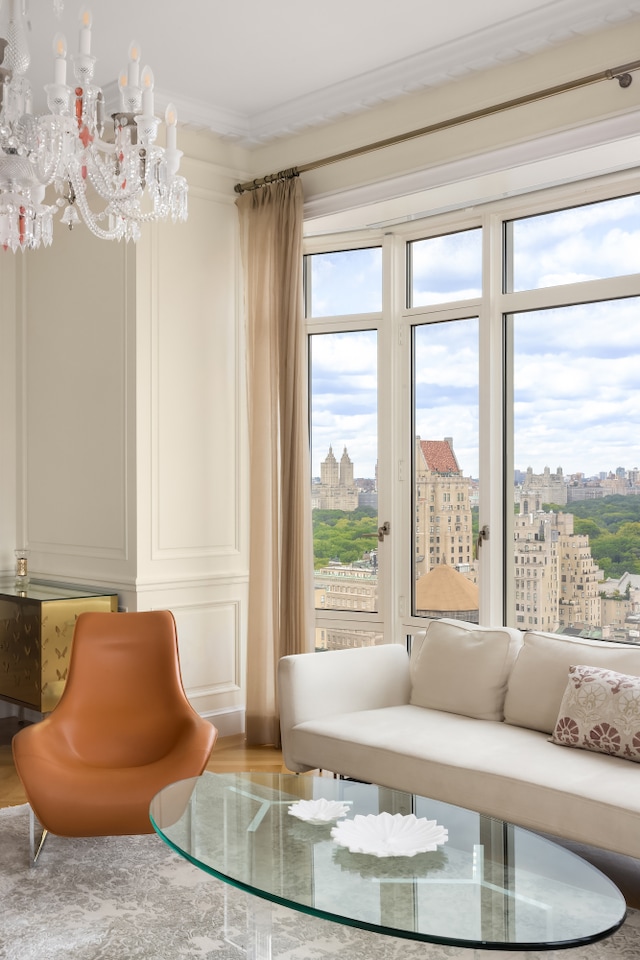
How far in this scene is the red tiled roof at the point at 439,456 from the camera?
16.2 ft

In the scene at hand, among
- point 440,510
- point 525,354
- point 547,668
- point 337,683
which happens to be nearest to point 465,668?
point 547,668

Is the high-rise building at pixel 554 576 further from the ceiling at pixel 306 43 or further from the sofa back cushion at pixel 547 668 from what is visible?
the ceiling at pixel 306 43

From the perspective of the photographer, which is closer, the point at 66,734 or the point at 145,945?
the point at 145,945

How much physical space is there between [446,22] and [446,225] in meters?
1.20

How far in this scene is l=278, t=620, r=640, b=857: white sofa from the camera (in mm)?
2973

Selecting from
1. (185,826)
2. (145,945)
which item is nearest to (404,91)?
(185,826)

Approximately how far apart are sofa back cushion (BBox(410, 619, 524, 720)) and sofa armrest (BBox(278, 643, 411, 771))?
10 centimetres

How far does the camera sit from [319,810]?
8.95 ft

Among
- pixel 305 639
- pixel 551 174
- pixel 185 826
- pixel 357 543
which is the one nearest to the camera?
pixel 185 826

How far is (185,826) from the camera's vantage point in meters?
2.63

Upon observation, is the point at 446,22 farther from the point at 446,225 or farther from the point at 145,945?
the point at 145,945

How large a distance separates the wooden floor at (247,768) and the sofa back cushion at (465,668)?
0.63m

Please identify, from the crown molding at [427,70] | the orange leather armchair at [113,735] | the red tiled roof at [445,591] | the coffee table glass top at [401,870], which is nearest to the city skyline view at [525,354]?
the red tiled roof at [445,591]

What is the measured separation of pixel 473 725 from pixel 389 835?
1.26 m
